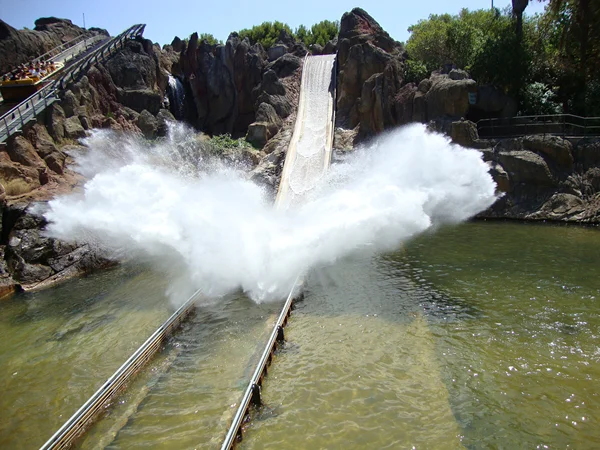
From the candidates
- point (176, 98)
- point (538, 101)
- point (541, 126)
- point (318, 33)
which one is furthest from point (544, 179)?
point (318, 33)

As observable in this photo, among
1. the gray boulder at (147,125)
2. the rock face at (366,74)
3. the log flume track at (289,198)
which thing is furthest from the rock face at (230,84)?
the gray boulder at (147,125)

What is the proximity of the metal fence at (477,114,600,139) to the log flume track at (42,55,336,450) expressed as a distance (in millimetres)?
7039

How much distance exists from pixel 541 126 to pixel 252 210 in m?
12.4

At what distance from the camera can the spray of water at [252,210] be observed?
10.9 meters

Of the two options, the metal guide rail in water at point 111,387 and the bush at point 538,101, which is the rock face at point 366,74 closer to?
the bush at point 538,101

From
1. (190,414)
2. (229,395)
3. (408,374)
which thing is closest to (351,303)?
(408,374)

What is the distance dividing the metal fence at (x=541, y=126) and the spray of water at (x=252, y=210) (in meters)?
2.61

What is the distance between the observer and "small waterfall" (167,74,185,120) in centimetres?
2778

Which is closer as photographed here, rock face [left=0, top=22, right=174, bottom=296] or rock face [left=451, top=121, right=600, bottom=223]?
rock face [left=0, top=22, right=174, bottom=296]

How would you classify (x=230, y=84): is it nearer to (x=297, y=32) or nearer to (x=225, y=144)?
(x=225, y=144)

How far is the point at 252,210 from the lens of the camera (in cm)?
1439

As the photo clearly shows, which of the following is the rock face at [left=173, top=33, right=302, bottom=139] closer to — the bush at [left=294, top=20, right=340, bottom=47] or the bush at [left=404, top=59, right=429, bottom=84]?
the bush at [left=404, top=59, right=429, bottom=84]

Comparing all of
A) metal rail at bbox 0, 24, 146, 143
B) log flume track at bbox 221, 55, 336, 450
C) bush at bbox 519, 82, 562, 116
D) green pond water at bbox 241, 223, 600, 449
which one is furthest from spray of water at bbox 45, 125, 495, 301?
bush at bbox 519, 82, 562, 116

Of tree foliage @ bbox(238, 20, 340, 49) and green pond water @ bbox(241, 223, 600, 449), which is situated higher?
tree foliage @ bbox(238, 20, 340, 49)
